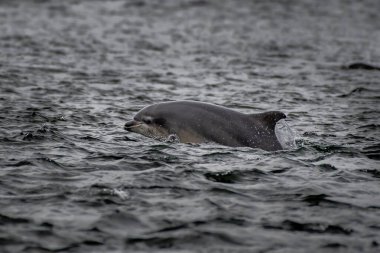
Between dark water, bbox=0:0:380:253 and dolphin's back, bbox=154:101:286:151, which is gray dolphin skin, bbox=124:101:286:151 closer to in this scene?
dolphin's back, bbox=154:101:286:151

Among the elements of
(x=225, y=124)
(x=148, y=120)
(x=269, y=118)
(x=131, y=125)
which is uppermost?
(x=269, y=118)

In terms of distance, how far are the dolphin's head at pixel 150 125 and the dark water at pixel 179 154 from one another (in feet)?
0.67

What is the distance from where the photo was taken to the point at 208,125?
13.1 meters

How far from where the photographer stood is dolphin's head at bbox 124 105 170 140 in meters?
13.5

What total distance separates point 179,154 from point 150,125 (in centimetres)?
151

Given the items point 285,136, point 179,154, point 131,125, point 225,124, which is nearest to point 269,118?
point 225,124

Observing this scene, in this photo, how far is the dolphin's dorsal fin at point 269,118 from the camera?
41.3 ft

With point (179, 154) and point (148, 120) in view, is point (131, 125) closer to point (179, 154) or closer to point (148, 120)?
point (148, 120)

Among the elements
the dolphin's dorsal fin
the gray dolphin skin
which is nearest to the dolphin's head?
the gray dolphin skin

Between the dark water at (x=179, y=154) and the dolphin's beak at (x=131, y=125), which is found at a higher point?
the dolphin's beak at (x=131, y=125)

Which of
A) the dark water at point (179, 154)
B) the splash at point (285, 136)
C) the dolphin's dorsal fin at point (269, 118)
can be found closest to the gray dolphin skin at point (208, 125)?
the dolphin's dorsal fin at point (269, 118)

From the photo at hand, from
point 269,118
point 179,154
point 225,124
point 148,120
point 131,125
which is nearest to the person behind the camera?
point 179,154

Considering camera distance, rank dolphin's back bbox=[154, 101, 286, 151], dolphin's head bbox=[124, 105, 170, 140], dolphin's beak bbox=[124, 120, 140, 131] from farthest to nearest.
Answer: dolphin's beak bbox=[124, 120, 140, 131] < dolphin's head bbox=[124, 105, 170, 140] < dolphin's back bbox=[154, 101, 286, 151]

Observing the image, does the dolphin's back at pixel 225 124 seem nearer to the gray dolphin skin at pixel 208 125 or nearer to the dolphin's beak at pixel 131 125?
the gray dolphin skin at pixel 208 125
